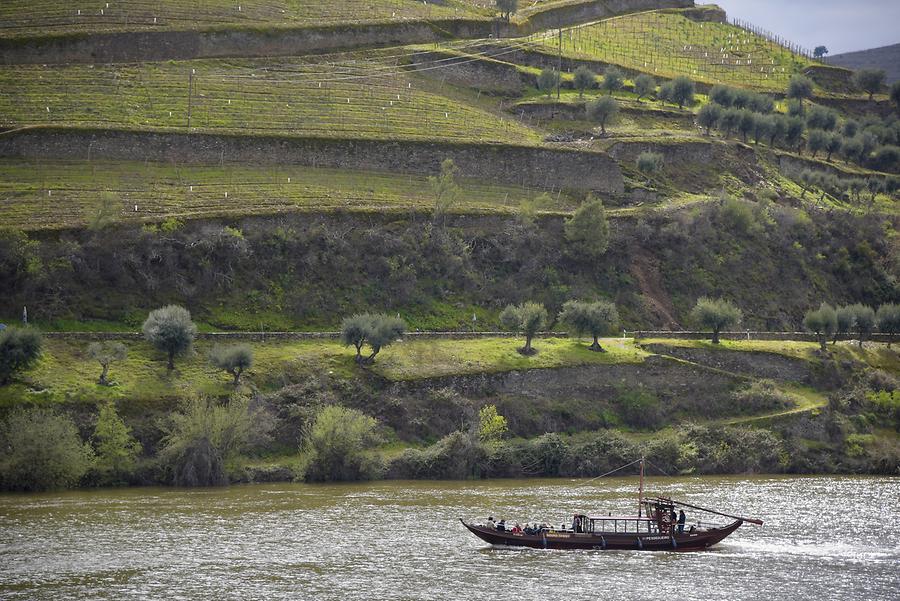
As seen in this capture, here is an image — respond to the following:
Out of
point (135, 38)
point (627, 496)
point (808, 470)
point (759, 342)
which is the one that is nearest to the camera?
point (627, 496)

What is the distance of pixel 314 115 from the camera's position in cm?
12988

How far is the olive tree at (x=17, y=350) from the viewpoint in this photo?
84.4m

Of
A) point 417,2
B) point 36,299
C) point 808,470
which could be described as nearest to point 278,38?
point 417,2

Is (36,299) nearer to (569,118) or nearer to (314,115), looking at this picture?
(314,115)

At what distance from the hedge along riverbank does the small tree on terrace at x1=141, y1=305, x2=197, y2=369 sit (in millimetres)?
52853

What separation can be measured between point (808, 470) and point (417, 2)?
349 feet

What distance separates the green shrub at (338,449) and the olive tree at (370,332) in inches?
351

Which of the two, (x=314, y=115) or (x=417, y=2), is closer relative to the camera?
(x=314, y=115)

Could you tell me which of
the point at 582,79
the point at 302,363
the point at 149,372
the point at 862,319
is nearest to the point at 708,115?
the point at 582,79

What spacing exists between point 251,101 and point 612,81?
1920 inches

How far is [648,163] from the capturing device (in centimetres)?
13512

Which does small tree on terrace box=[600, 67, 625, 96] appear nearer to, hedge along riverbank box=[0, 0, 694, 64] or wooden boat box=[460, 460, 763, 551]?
hedge along riverbank box=[0, 0, 694, 64]

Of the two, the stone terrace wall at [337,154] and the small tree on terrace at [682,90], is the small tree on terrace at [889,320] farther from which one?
the small tree on terrace at [682,90]

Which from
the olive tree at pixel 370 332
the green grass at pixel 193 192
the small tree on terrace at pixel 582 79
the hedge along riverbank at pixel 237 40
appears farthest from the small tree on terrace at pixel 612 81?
the olive tree at pixel 370 332
